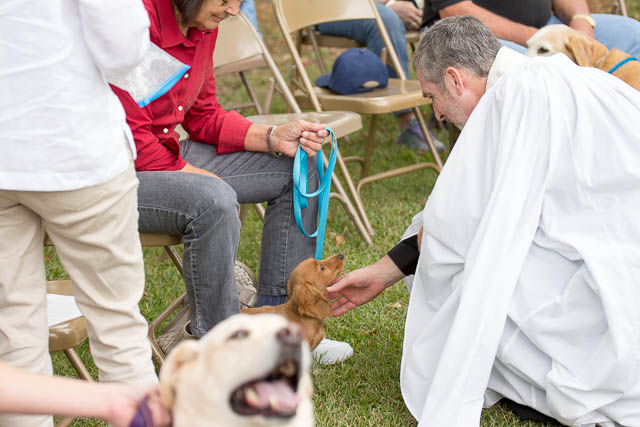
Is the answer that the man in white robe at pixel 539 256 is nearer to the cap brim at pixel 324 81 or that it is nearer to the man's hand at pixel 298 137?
the man's hand at pixel 298 137

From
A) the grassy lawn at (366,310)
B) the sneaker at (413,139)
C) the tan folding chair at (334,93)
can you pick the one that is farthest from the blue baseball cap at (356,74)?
the sneaker at (413,139)

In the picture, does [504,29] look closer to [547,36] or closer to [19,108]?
[547,36]

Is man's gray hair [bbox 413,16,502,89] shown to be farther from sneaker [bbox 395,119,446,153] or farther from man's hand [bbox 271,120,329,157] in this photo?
sneaker [bbox 395,119,446,153]

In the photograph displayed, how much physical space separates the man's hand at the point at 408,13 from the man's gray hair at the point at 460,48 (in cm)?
290

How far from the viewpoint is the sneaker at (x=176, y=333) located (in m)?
2.38

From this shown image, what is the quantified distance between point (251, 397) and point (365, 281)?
1.56m

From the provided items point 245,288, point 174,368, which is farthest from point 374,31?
point 174,368

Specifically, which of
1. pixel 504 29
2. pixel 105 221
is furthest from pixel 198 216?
pixel 504 29

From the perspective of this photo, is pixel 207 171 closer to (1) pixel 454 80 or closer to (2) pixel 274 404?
(1) pixel 454 80

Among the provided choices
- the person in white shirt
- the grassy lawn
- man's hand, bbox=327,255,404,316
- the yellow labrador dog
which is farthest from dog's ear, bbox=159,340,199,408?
man's hand, bbox=327,255,404,316

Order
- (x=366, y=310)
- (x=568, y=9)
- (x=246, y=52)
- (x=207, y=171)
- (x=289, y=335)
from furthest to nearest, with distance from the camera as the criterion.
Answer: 1. (x=568, y=9)
2. (x=246, y=52)
3. (x=366, y=310)
4. (x=207, y=171)
5. (x=289, y=335)

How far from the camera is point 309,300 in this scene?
238 centimetres

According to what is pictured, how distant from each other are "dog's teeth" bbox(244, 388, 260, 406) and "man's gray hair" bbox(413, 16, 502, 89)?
5.32 ft

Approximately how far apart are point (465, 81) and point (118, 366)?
1390 millimetres
